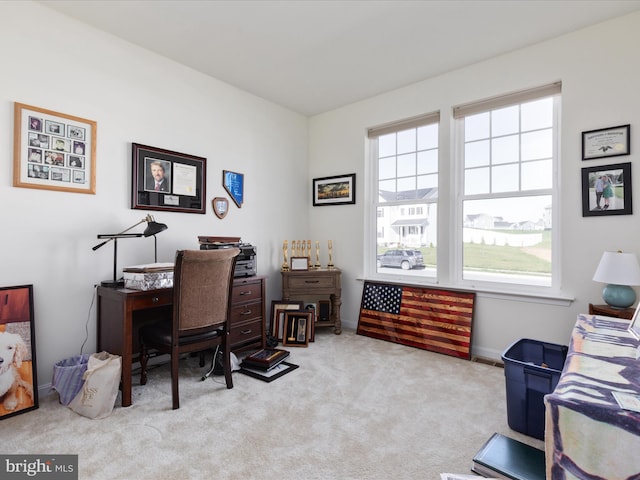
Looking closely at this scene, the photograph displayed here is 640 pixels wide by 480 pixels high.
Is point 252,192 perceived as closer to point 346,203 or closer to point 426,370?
point 346,203

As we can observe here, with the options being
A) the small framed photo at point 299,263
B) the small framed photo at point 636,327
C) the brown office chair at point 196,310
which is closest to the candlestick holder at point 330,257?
the small framed photo at point 299,263

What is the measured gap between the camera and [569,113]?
267 centimetres

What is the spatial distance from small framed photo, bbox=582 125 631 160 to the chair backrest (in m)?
2.83

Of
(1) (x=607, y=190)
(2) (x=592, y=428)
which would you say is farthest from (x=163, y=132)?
(1) (x=607, y=190)

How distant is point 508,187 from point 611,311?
1283mm

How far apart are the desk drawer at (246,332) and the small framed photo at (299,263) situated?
85cm

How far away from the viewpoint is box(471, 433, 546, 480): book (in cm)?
148

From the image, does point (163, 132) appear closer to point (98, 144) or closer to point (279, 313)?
point (98, 144)

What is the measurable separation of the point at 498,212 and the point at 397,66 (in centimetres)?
169

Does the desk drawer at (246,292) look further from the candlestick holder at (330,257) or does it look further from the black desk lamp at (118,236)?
the candlestick holder at (330,257)

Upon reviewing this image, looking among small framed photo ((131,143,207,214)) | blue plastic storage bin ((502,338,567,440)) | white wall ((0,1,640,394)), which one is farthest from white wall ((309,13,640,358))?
small framed photo ((131,143,207,214))

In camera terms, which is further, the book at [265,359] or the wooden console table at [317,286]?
the wooden console table at [317,286]

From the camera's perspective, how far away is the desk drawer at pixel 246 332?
2885mm

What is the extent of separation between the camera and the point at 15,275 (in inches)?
86.7
